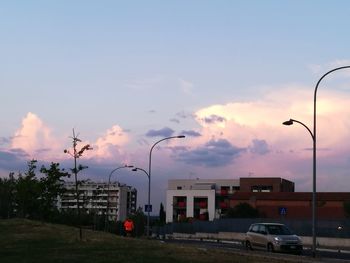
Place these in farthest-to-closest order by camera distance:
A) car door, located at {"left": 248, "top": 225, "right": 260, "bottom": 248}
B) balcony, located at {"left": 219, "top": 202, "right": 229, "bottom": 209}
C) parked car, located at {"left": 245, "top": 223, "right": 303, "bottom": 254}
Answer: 1. balcony, located at {"left": 219, "top": 202, "right": 229, "bottom": 209}
2. car door, located at {"left": 248, "top": 225, "right": 260, "bottom": 248}
3. parked car, located at {"left": 245, "top": 223, "right": 303, "bottom": 254}

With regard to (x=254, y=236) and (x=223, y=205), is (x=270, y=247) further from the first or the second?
(x=223, y=205)

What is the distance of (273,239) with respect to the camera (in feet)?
115

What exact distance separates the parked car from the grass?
21.9ft

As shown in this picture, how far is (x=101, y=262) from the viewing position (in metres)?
21.6

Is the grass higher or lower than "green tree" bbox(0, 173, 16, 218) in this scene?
lower

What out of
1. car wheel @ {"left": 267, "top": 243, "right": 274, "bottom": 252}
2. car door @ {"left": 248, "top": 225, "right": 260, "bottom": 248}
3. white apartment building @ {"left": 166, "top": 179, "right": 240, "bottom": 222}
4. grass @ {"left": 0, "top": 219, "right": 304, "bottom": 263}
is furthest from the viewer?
white apartment building @ {"left": 166, "top": 179, "right": 240, "bottom": 222}

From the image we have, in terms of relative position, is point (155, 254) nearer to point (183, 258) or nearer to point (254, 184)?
point (183, 258)

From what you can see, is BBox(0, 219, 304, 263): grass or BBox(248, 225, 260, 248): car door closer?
BBox(0, 219, 304, 263): grass

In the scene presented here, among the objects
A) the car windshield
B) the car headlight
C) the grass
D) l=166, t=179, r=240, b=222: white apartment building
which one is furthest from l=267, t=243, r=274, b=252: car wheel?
l=166, t=179, r=240, b=222: white apartment building

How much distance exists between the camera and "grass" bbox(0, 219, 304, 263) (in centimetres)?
2286

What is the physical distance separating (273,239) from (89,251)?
42.4 feet

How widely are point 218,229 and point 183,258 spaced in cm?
4952

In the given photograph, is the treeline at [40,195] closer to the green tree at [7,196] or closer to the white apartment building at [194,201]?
the green tree at [7,196]

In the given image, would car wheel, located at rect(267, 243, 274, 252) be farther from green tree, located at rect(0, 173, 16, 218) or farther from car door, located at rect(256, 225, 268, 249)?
green tree, located at rect(0, 173, 16, 218)
